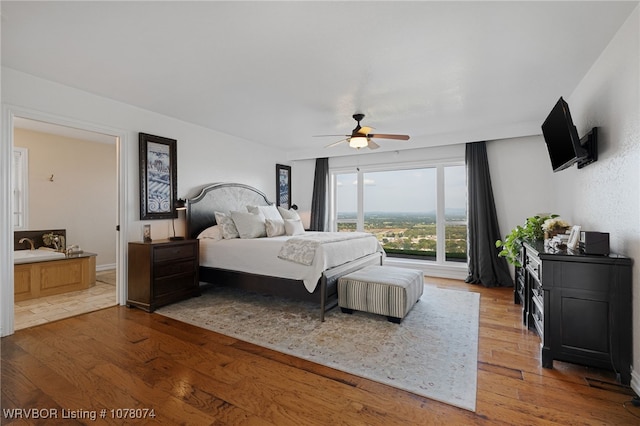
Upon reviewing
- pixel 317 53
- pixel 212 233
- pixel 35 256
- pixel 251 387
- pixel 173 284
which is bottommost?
pixel 251 387

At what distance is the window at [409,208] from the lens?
546 centimetres

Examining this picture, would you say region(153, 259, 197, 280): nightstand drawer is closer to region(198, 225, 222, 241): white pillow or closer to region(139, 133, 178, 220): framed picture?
region(198, 225, 222, 241): white pillow

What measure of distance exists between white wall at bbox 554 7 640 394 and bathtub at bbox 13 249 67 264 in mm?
6371

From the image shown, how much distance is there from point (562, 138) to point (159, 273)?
14.9 ft

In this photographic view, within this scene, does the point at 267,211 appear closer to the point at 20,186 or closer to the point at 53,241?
the point at 53,241

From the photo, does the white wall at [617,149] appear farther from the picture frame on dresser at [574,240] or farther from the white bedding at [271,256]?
the white bedding at [271,256]

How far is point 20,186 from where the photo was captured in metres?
4.98

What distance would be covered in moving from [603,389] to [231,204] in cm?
490

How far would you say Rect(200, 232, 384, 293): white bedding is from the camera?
329 centimetres

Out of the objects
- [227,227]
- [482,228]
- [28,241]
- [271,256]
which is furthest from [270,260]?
[28,241]

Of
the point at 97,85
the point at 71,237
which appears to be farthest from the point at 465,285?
the point at 71,237

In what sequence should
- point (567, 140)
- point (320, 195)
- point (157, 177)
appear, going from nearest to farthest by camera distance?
point (567, 140), point (157, 177), point (320, 195)

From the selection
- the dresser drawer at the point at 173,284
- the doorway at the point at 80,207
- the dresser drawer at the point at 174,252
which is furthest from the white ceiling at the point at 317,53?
the dresser drawer at the point at 173,284

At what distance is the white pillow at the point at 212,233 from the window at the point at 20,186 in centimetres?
322
